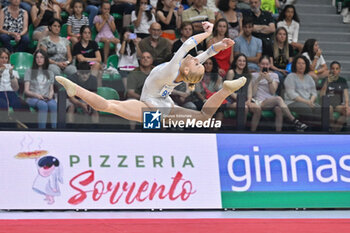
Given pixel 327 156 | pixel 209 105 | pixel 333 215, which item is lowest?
pixel 333 215

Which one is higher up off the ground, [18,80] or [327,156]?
[18,80]

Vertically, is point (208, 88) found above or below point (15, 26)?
below

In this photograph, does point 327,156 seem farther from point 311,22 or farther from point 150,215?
point 311,22

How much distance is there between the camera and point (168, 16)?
1331 cm

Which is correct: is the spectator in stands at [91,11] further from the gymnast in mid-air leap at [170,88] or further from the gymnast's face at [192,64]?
the gymnast's face at [192,64]

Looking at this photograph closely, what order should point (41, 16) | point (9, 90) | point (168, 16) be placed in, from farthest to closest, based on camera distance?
point (168, 16)
point (41, 16)
point (9, 90)

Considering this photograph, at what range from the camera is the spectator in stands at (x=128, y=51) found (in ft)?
39.5

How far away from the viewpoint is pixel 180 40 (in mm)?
12219

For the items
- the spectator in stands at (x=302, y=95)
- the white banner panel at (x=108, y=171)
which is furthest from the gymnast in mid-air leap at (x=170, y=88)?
the spectator in stands at (x=302, y=95)

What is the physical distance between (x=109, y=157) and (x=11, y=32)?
10.5 feet

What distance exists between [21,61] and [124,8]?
287cm

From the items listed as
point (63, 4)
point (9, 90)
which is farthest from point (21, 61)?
point (63, 4)

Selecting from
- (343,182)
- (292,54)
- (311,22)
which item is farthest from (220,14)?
(343,182)

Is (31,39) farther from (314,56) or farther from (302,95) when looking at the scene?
(314,56)
